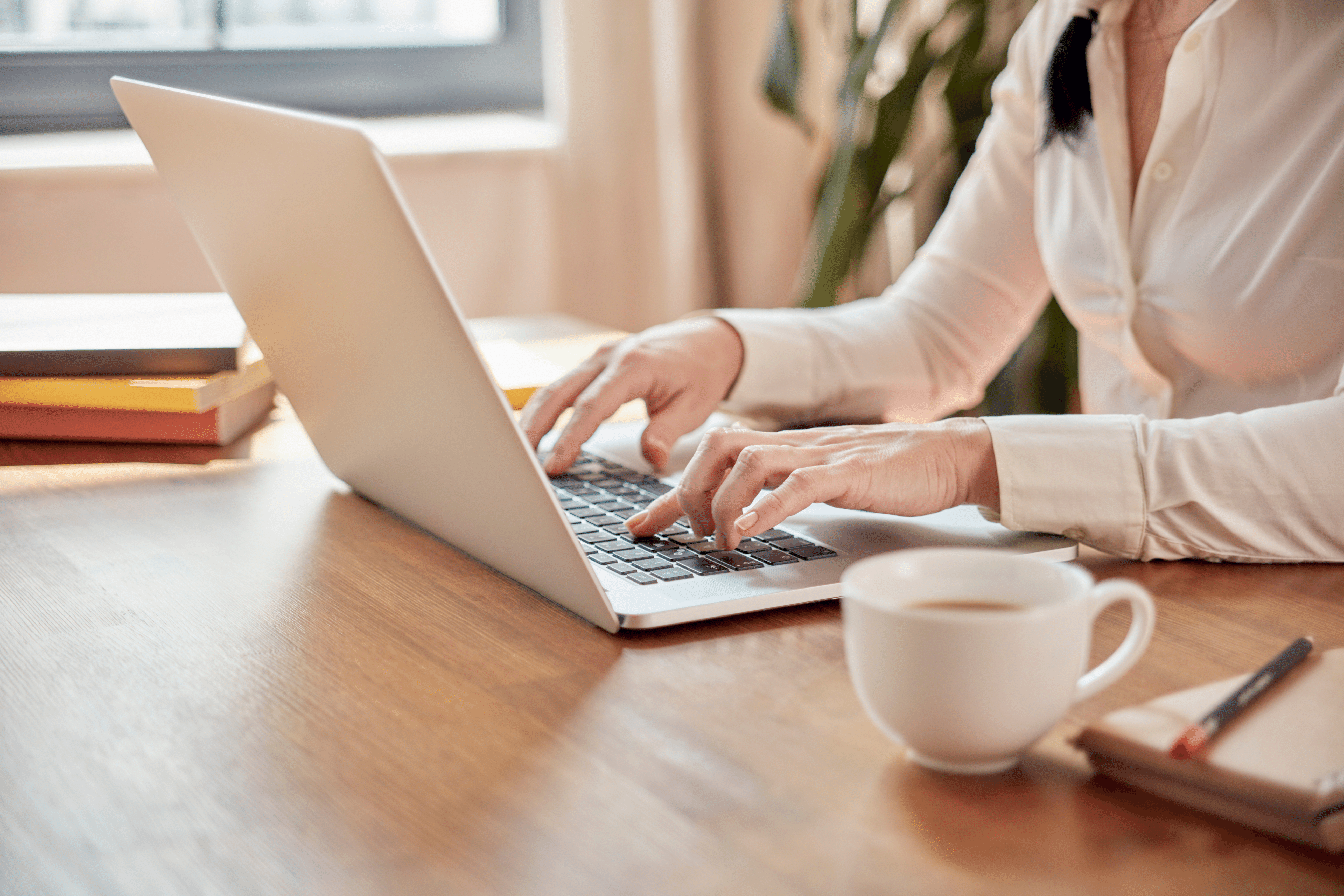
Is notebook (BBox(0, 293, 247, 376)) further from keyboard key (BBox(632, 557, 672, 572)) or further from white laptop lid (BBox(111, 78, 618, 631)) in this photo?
keyboard key (BBox(632, 557, 672, 572))

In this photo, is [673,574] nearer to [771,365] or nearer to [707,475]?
[707,475]

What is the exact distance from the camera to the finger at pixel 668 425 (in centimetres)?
90

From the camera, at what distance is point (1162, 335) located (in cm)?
98

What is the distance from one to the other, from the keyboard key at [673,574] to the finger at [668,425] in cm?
25

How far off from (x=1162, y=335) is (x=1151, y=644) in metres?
0.47

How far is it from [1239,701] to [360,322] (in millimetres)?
463

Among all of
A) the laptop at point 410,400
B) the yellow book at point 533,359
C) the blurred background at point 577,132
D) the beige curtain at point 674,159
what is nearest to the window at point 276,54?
the blurred background at point 577,132

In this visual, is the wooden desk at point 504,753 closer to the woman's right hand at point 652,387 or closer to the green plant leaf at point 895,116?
the woman's right hand at point 652,387

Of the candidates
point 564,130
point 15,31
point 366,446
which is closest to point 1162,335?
point 366,446

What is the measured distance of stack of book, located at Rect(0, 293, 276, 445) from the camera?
1.02 m

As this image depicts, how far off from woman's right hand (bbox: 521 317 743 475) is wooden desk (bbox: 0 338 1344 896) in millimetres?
194

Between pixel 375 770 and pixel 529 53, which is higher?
pixel 529 53

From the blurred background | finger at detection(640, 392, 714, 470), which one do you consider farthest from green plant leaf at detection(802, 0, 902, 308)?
finger at detection(640, 392, 714, 470)

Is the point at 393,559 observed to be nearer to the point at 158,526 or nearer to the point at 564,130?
the point at 158,526
